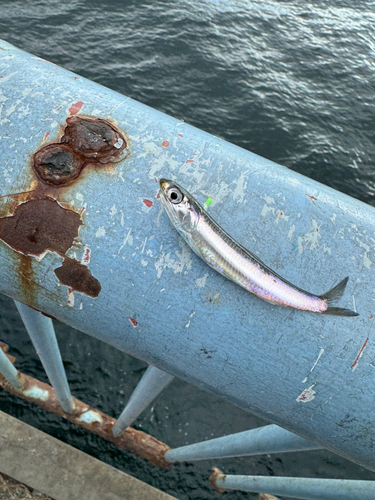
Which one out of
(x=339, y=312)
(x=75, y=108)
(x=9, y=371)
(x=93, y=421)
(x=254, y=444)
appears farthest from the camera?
(x=93, y=421)

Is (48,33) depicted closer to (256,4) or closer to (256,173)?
(256,4)

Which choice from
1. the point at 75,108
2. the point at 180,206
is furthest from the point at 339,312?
the point at 75,108

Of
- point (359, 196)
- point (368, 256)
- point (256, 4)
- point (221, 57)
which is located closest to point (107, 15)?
point (221, 57)

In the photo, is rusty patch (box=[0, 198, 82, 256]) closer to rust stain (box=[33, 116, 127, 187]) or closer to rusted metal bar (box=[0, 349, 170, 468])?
rust stain (box=[33, 116, 127, 187])

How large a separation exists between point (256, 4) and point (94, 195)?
11.3m

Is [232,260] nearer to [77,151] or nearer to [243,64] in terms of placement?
[77,151]

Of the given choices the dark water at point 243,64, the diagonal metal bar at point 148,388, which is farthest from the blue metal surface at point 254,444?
the dark water at point 243,64

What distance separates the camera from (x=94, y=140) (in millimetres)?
1472

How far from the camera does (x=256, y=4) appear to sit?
34.9 ft

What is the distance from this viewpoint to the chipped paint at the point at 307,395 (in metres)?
1.32

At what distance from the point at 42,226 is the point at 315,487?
232cm

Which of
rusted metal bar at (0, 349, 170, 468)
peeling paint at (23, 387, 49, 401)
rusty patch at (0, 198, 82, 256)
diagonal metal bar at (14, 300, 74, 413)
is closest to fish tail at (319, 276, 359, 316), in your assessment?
rusty patch at (0, 198, 82, 256)

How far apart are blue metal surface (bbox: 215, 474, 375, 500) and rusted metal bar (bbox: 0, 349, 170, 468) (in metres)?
1.47

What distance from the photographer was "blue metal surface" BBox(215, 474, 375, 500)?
2.20 meters
